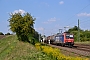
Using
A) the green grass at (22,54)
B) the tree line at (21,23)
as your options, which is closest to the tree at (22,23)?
the tree line at (21,23)

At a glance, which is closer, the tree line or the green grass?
the green grass

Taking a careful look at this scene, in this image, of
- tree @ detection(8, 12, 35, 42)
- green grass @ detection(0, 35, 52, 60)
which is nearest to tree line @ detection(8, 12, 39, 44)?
tree @ detection(8, 12, 35, 42)

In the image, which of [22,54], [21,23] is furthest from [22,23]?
[22,54]

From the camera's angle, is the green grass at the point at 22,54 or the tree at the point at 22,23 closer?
the green grass at the point at 22,54

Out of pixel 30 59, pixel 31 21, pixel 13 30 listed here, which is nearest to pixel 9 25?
pixel 13 30

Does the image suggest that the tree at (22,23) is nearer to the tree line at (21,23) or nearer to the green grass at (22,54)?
the tree line at (21,23)

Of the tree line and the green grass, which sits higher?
the tree line

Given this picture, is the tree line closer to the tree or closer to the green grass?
the tree

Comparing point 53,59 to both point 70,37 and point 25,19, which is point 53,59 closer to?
point 25,19

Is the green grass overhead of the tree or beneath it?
beneath

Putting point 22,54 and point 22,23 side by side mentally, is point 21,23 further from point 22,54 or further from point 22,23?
point 22,54

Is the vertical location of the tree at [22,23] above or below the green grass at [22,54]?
above

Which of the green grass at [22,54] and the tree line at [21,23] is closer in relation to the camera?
the green grass at [22,54]

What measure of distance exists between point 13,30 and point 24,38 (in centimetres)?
347
